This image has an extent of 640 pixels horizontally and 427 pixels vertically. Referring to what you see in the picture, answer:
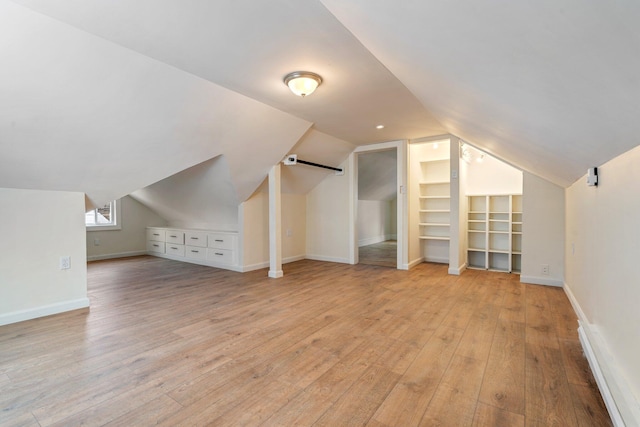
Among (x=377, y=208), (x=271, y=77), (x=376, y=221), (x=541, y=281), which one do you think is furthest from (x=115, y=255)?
(x=541, y=281)

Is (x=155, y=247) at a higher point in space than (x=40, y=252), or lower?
lower

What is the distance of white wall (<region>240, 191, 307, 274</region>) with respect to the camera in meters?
4.88

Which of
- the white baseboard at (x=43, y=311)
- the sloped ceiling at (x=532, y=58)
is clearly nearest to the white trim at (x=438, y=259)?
the sloped ceiling at (x=532, y=58)

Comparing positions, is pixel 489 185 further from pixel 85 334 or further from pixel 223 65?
pixel 85 334

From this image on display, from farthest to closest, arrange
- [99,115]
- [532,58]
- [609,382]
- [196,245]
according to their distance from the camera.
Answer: [196,245], [99,115], [609,382], [532,58]

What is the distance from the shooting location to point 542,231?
3.93 m

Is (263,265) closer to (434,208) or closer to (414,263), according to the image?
(414,263)

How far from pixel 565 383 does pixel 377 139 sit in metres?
3.96

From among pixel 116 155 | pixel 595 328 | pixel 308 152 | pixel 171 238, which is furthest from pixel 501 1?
pixel 171 238

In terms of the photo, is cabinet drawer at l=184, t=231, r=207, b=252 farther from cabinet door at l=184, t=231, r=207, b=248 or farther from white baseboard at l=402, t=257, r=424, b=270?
white baseboard at l=402, t=257, r=424, b=270

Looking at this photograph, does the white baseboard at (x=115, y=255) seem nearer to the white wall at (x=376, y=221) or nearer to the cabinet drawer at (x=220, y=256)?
the cabinet drawer at (x=220, y=256)

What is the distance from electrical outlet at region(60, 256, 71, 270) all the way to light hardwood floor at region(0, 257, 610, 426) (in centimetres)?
48

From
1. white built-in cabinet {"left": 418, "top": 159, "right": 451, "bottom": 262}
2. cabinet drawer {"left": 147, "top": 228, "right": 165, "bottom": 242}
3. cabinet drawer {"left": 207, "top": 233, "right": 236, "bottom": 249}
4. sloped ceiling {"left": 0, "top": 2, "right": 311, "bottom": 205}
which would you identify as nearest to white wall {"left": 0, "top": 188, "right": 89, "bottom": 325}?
sloped ceiling {"left": 0, "top": 2, "right": 311, "bottom": 205}

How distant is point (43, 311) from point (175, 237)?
122 inches
